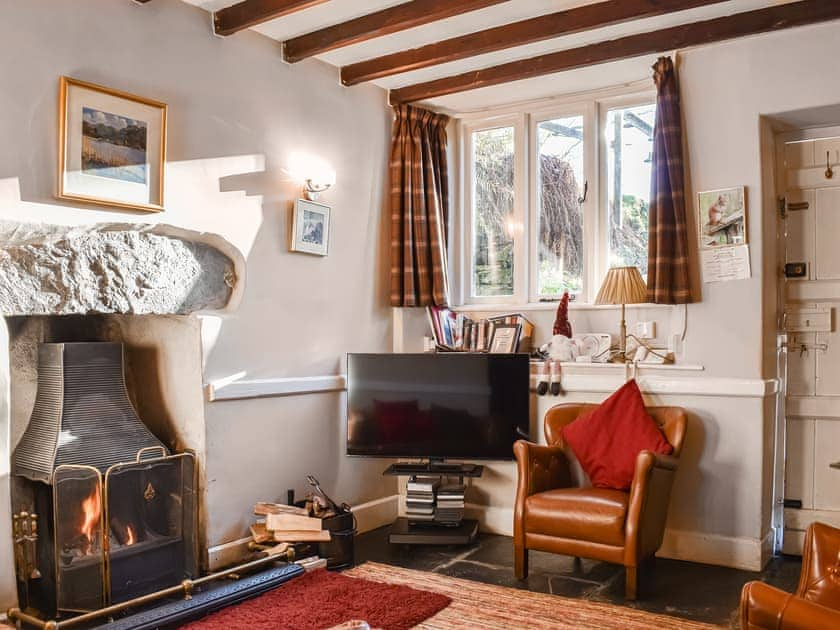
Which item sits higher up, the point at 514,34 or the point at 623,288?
the point at 514,34

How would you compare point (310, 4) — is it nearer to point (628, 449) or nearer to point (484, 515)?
point (628, 449)

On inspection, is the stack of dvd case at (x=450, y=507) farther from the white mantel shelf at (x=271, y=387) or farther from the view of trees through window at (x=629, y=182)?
the view of trees through window at (x=629, y=182)

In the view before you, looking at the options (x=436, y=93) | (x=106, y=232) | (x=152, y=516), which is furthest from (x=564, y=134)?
(x=152, y=516)

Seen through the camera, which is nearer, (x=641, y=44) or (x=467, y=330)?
(x=641, y=44)

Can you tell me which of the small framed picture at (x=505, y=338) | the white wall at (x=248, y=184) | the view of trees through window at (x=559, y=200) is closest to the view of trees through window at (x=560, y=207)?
the view of trees through window at (x=559, y=200)

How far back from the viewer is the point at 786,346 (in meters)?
4.11

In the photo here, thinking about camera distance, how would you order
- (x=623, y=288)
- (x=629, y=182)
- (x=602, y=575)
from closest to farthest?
(x=602, y=575), (x=623, y=288), (x=629, y=182)

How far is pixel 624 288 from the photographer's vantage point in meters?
4.00

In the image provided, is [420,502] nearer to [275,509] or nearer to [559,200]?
[275,509]

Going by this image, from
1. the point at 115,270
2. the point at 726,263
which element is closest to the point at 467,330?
the point at 726,263

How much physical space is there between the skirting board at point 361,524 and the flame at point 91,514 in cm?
61

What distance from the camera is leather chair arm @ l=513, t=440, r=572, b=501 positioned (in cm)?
371

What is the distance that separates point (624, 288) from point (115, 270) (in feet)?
8.25

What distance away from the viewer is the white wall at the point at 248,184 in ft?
9.67
